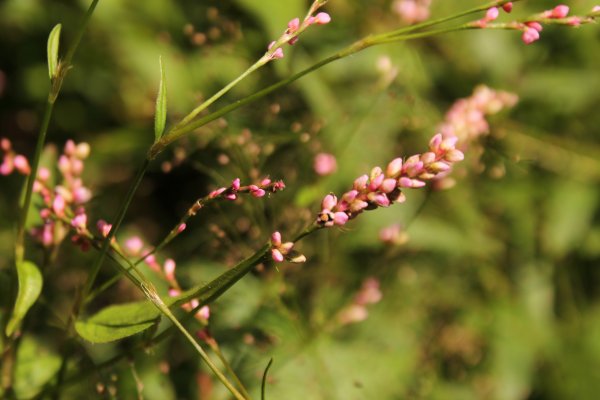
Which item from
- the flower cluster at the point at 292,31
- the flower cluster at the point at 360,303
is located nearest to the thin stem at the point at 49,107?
the flower cluster at the point at 292,31

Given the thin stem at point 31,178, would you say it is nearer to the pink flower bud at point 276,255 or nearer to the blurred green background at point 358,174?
the pink flower bud at point 276,255

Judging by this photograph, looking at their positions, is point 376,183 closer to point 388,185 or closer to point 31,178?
point 388,185

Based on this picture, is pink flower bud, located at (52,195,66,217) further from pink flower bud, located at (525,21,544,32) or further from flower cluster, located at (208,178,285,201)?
pink flower bud, located at (525,21,544,32)

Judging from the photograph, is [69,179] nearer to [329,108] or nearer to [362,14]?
[329,108]

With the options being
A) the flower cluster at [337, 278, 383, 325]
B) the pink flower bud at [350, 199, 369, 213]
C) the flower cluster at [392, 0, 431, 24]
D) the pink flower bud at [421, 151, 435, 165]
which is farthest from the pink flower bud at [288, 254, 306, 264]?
the flower cluster at [392, 0, 431, 24]

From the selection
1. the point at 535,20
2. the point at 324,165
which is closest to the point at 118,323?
the point at 324,165

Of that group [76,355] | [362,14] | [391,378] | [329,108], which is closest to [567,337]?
[391,378]
